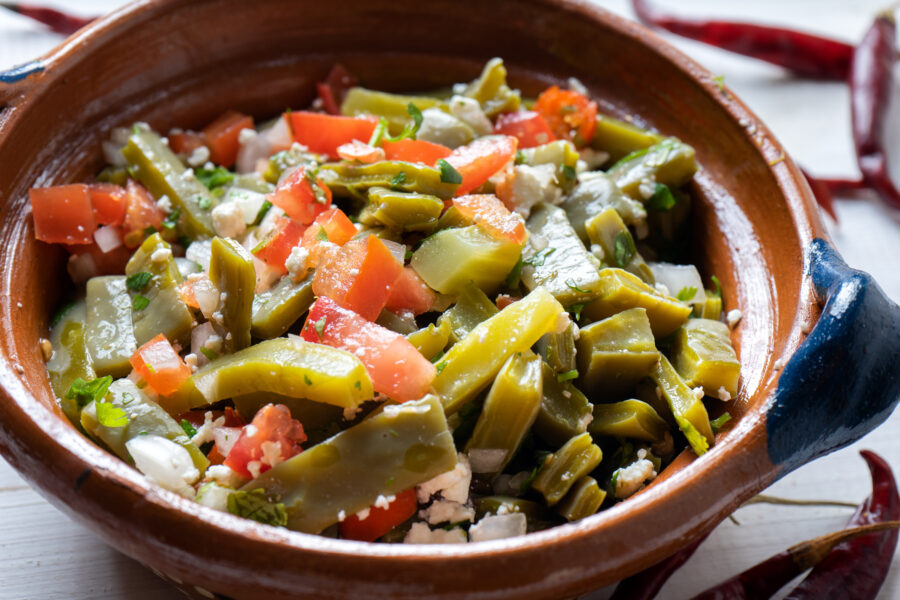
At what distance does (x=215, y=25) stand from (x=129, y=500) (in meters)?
1.90

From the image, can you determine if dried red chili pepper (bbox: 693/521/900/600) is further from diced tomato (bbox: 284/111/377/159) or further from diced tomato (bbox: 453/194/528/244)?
diced tomato (bbox: 284/111/377/159)

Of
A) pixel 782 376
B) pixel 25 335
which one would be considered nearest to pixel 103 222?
pixel 25 335

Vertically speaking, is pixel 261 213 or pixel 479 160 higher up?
pixel 479 160

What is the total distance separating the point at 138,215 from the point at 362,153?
2.41 ft

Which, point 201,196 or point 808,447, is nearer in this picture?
point 808,447

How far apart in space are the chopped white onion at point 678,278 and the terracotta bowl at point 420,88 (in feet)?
0.31

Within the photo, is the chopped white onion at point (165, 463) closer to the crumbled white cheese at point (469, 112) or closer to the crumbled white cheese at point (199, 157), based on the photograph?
the crumbled white cheese at point (199, 157)

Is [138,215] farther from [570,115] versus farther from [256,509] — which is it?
[570,115]

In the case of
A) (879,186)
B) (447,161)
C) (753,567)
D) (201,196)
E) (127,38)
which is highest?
(127,38)

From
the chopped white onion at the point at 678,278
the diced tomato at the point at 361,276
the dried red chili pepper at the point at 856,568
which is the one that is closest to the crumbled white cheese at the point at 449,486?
the diced tomato at the point at 361,276

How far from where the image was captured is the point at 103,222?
9.11ft

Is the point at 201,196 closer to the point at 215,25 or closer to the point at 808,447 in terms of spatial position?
the point at 215,25

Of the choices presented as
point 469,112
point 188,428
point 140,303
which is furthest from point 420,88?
point 188,428

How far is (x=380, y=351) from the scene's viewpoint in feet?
7.20
